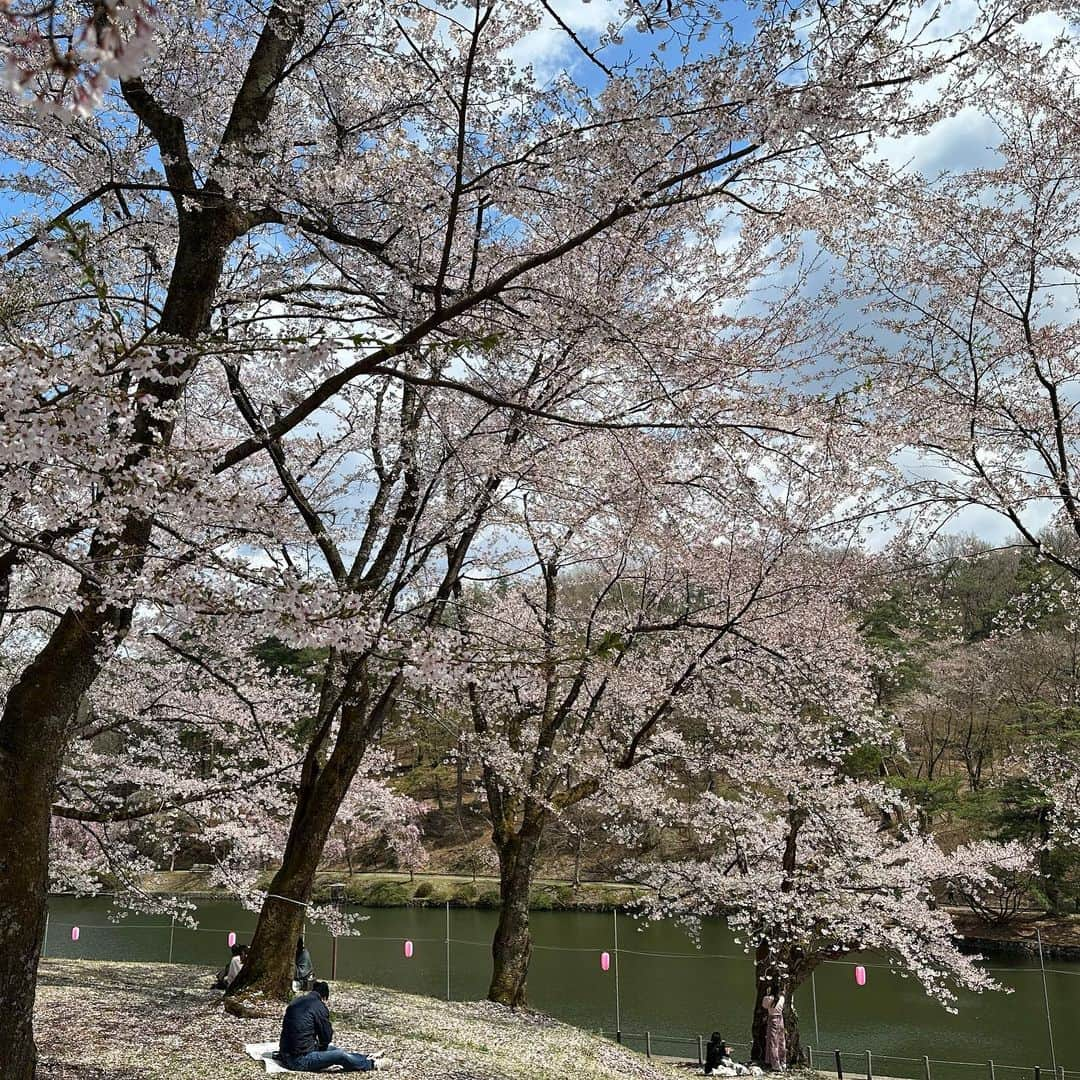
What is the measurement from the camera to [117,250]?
502 centimetres

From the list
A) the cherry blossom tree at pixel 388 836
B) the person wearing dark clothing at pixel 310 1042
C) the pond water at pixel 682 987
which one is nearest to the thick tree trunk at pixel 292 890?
the person wearing dark clothing at pixel 310 1042

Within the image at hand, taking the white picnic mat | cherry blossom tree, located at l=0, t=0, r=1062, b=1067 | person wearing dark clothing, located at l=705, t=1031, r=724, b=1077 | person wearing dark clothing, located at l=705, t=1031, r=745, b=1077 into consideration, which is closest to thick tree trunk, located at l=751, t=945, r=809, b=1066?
person wearing dark clothing, located at l=705, t=1031, r=745, b=1077

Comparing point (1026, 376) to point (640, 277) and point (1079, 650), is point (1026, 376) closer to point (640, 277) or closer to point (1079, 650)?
point (640, 277)

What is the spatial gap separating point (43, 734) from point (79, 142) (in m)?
2.97

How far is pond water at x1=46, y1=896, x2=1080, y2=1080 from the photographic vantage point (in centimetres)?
1261

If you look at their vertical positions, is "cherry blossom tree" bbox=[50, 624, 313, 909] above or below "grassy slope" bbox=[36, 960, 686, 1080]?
above

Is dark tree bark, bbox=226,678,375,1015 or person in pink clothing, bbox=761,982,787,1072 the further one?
person in pink clothing, bbox=761,982,787,1072

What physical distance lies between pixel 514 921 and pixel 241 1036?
370 cm

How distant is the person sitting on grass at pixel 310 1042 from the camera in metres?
5.60

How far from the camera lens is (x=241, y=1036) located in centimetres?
624

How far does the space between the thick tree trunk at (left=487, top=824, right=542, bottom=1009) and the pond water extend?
2600 millimetres

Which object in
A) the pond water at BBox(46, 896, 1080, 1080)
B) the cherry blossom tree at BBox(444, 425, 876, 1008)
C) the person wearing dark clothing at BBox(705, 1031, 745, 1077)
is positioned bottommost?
the pond water at BBox(46, 896, 1080, 1080)

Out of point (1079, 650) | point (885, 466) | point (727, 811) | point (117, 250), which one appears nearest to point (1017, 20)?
point (885, 466)

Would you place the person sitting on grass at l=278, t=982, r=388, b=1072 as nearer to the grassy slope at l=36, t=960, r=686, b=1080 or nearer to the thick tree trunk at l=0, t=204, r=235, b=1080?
the grassy slope at l=36, t=960, r=686, b=1080
